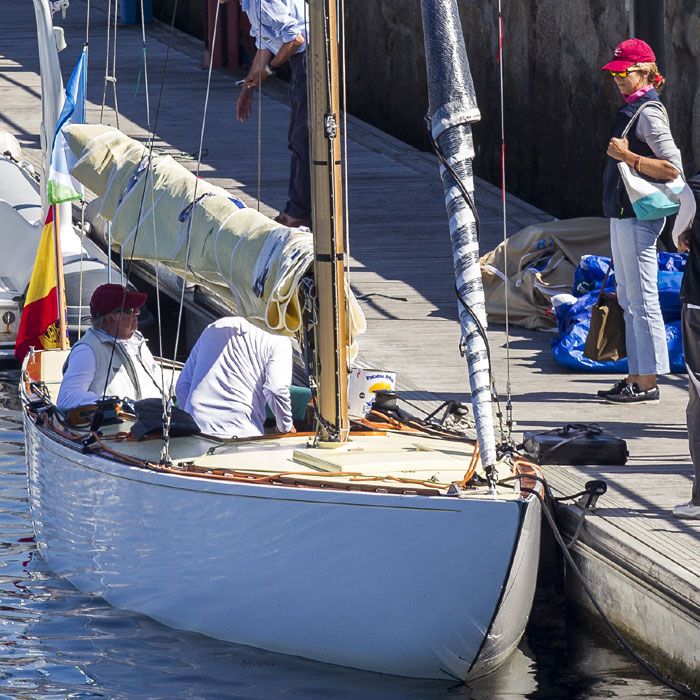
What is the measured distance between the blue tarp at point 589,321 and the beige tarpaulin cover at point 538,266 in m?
0.75

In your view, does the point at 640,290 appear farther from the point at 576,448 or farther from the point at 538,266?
the point at 538,266

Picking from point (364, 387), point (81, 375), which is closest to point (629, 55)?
point (364, 387)

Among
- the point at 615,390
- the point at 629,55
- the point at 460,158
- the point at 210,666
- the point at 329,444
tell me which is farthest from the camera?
the point at 615,390

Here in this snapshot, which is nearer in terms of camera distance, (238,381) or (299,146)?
(238,381)

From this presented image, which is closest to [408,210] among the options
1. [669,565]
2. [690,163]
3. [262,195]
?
[262,195]

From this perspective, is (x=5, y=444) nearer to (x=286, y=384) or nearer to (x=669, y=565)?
(x=286, y=384)

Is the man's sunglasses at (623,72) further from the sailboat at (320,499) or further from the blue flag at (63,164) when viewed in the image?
the blue flag at (63,164)

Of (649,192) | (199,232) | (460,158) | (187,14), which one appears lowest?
(199,232)

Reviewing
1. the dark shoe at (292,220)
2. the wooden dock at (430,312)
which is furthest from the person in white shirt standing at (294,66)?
the wooden dock at (430,312)

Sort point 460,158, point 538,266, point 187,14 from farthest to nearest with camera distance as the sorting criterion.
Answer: point 187,14 → point 538,266 → point 460,158

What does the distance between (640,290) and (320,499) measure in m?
3.03

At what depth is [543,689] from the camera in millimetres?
7859

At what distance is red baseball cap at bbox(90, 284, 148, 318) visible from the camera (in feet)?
28.4

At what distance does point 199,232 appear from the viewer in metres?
8.70
